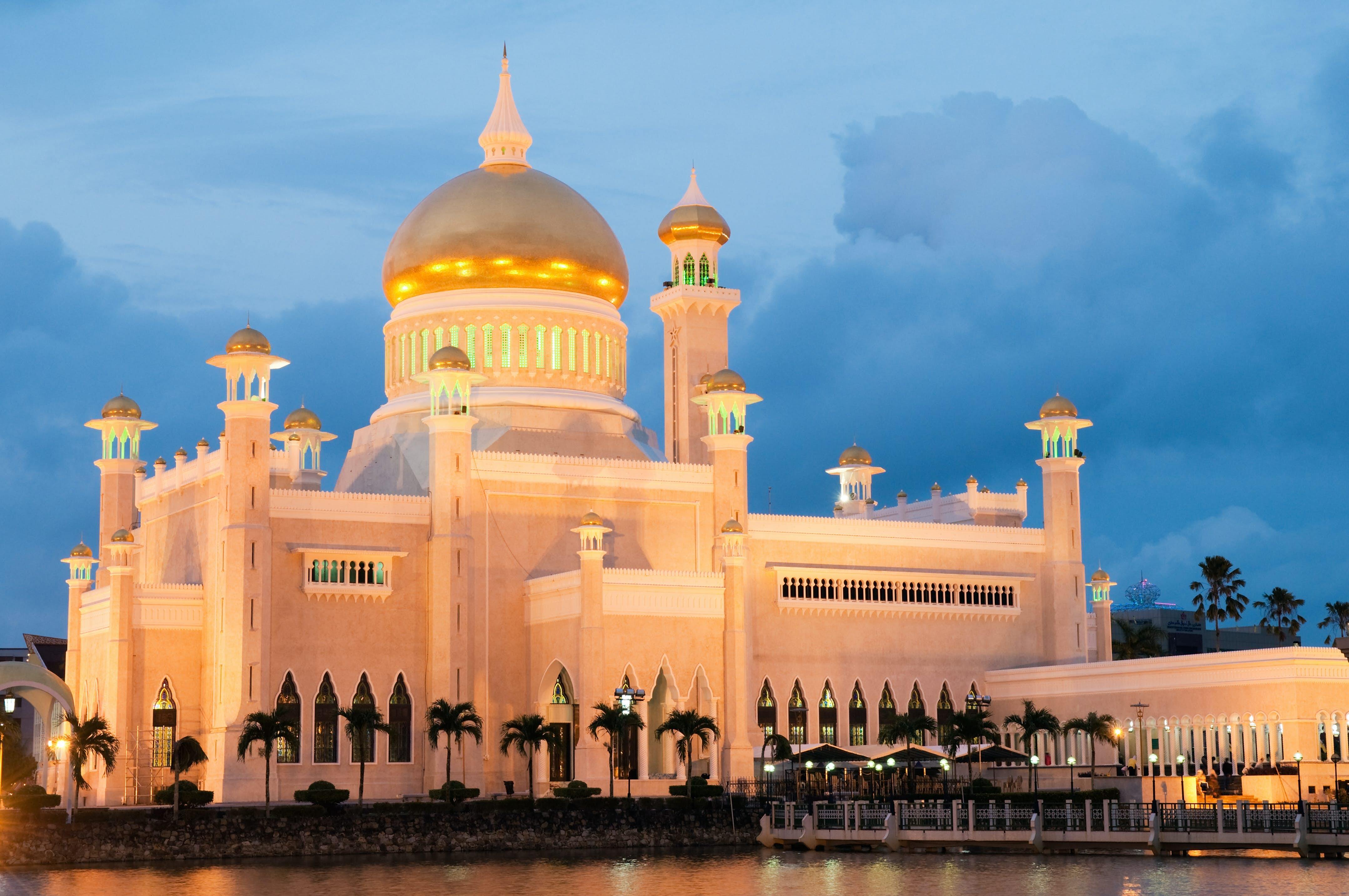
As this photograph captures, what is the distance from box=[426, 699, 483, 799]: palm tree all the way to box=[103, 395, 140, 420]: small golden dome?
1694 centimetres

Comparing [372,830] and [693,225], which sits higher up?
[693,225]

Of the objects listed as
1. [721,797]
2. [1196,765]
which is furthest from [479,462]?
[1196,765]

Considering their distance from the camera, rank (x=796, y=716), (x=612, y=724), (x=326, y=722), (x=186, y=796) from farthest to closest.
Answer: (x=796, y=716)
(x=326, y=722)
(x=612, y=724)
(x=186, y=796)

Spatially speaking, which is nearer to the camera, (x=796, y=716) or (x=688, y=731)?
(x=688, y=731)

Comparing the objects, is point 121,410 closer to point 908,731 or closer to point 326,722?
point 326,722

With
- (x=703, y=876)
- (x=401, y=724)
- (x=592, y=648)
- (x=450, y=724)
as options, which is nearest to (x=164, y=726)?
(x=401, y=724)

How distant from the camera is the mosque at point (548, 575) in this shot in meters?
60.8

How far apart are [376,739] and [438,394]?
36.7 ft

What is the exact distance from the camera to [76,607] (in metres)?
65.8

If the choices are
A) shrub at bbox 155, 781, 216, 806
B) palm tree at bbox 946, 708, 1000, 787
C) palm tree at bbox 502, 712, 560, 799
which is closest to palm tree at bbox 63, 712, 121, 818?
shrub at bbox 155, 781, 216, 806

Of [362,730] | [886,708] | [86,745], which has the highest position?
[886,708]

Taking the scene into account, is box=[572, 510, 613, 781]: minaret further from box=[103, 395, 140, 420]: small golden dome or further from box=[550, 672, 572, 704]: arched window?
box=[103, 395, 140, 420]: small golden dome

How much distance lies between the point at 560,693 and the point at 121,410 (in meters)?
19.3

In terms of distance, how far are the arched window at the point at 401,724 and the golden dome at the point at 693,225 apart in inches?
821
